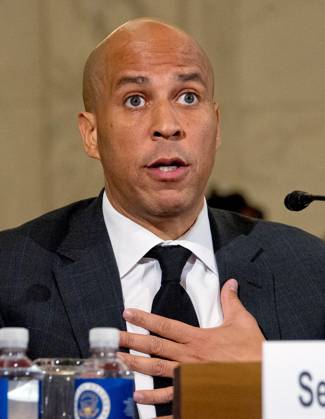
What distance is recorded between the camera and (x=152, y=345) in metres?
2.06

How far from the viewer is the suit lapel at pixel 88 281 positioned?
220 centimetres

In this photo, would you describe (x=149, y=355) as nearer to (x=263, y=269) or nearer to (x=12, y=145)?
(x=263, y=269)

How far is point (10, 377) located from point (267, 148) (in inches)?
94.7

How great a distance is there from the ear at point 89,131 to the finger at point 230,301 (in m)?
0.44

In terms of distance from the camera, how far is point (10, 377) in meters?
1.68

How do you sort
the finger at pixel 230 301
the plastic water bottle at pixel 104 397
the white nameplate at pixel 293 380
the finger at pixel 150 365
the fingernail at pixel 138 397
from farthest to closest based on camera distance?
the finger at pixel 230 301 → the finger at pixel 150 365 → the fingernail at pixel 138 397 → the plastic water bottle at pixel 104 397 → the white nameplate at pixel 293 380

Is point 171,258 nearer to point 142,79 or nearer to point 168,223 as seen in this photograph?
point 168,223

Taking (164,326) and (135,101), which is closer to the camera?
(164,326)

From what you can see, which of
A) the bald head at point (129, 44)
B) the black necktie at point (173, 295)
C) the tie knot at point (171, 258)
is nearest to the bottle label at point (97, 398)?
the black necktie at point (173, 295)

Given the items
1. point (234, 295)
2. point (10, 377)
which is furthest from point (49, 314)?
point (10, 377)

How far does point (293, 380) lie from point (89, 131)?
3.61ft

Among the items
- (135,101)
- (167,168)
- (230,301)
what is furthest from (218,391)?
(135,101)

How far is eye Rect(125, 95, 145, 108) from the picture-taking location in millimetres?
2322

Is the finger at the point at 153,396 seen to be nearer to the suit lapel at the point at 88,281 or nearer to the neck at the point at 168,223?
the suit lapel at the point at 88,281
